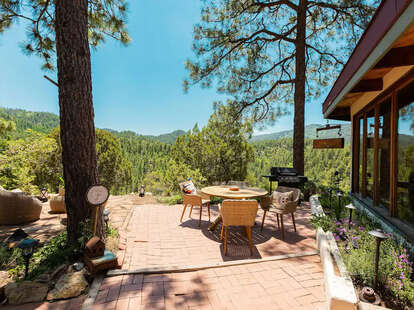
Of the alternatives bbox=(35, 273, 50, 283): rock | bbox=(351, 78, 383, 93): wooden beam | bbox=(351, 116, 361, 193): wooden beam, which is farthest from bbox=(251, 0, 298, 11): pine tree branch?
bbox=(35, 273, 50, 283): rock

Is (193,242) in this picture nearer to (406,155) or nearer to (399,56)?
(406,155)

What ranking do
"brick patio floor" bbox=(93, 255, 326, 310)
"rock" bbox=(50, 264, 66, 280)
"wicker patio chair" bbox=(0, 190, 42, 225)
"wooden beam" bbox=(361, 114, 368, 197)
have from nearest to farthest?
"brick patio floor" bbox=(93, 255, 326, 310) < "rock" bbox=(50, 264, 66, 280) < "wicker patio chair" bbox=(0, 190, 42, 225) < "wooden beam" bbox=(361, 114, 368, 197)

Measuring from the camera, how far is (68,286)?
207 cm

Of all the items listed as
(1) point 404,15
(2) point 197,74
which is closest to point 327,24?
(2) point 197,74

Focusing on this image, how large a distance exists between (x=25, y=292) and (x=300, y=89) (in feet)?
25.2

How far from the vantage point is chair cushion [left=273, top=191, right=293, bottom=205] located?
407cm

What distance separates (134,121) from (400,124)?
142 ft

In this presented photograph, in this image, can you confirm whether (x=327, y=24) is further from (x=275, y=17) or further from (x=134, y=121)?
(x=134, y=121)

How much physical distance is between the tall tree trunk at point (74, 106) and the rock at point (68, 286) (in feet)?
2.45

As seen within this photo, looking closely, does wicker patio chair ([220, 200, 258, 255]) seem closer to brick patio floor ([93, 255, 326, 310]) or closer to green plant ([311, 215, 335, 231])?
brick patio floor ([93, 255, 326, 310])

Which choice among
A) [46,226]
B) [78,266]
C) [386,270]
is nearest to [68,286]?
[78,266]

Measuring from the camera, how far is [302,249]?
3.07 metres

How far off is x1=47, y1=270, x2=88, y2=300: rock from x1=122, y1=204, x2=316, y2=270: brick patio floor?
0.50m

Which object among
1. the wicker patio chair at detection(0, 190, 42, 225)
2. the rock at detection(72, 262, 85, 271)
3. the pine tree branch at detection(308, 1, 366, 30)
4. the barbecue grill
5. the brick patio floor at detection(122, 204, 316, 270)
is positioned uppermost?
the pine tree branch at detection(308, 1, 366, 30)
